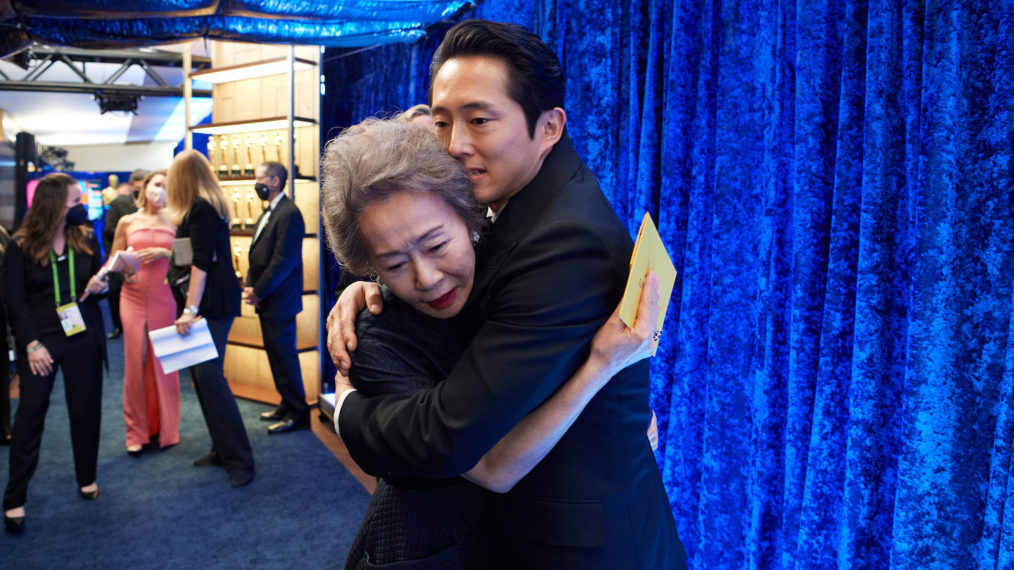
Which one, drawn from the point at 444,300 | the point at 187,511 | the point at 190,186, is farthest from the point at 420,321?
the point at 190,186

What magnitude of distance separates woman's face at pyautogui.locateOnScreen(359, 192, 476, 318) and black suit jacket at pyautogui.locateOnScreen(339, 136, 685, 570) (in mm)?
39

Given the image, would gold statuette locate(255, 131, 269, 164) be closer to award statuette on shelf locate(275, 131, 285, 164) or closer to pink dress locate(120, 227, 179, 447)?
award statuette on shelf locate(275, 131, 285, 164)

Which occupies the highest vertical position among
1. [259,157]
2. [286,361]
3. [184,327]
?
[259,157]

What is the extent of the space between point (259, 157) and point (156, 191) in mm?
1355

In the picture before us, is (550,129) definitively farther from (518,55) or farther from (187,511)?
(187,511)

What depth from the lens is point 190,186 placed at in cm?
370

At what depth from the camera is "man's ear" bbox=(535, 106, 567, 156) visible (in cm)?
108

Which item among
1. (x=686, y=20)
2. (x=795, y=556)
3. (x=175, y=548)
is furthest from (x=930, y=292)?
(x=175, y=548)

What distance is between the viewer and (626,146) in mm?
2594

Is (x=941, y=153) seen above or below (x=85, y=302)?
above

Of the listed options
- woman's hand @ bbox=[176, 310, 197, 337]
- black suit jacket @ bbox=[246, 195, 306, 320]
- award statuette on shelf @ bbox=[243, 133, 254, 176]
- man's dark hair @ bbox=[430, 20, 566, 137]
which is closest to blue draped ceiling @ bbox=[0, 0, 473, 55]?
black suit jacket @ bbox=[246, 195, 306, 320]

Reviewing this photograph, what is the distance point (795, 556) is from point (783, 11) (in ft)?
5.19

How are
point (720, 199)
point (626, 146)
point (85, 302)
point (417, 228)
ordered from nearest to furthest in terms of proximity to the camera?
1. point (417, 228)
2. point (720, 199)
3. point (626, 146)
4. point (85, 302)

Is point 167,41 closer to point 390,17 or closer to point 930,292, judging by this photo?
point 390,17
